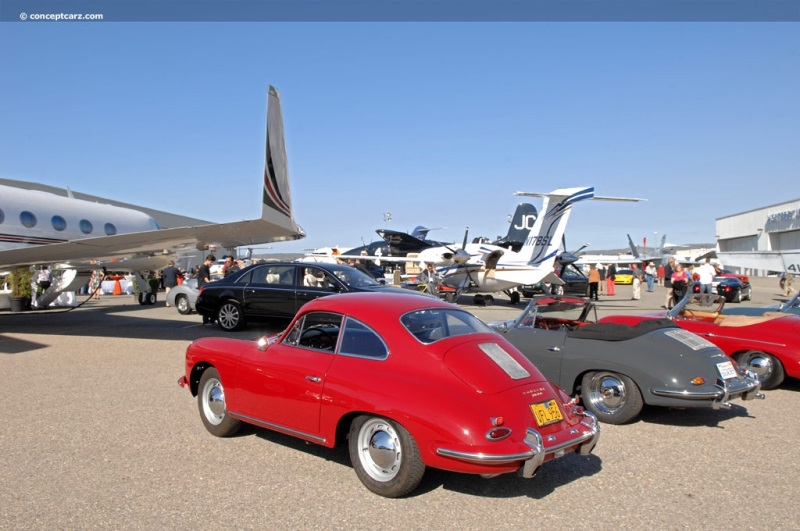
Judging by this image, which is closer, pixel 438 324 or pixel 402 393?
pixel 402 393

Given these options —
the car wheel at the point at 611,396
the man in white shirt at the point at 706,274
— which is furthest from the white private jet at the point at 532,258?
the car wheel at the point at 611,396

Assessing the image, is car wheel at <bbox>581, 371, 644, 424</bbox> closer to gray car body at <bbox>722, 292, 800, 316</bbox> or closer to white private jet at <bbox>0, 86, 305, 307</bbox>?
gray car body at <bbox>722, 292, 800, 316</bbox>

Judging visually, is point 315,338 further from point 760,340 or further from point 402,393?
point 760,340

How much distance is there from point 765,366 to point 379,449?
5723 millimetres

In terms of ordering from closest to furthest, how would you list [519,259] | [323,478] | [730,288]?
[323,478], [519,259], [730,288]

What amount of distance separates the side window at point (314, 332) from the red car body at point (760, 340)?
3.94 metres

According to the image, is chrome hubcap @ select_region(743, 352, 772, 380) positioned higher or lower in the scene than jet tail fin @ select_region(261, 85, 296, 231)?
lower

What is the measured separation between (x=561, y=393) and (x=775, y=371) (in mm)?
4425

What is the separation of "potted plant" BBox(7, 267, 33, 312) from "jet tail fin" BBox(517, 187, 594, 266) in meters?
16.3

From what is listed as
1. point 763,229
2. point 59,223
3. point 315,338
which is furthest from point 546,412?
point 763,229

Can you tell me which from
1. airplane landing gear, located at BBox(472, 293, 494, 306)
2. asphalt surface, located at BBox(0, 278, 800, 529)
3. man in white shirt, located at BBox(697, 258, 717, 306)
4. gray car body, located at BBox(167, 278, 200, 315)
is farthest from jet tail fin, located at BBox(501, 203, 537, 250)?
asphalt surface, located at BBox(0, 278, 800, 529)

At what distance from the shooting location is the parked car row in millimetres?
3635

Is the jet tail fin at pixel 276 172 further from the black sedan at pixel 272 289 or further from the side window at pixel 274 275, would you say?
the side window at pixel 274 275

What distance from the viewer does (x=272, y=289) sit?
11.8 m
